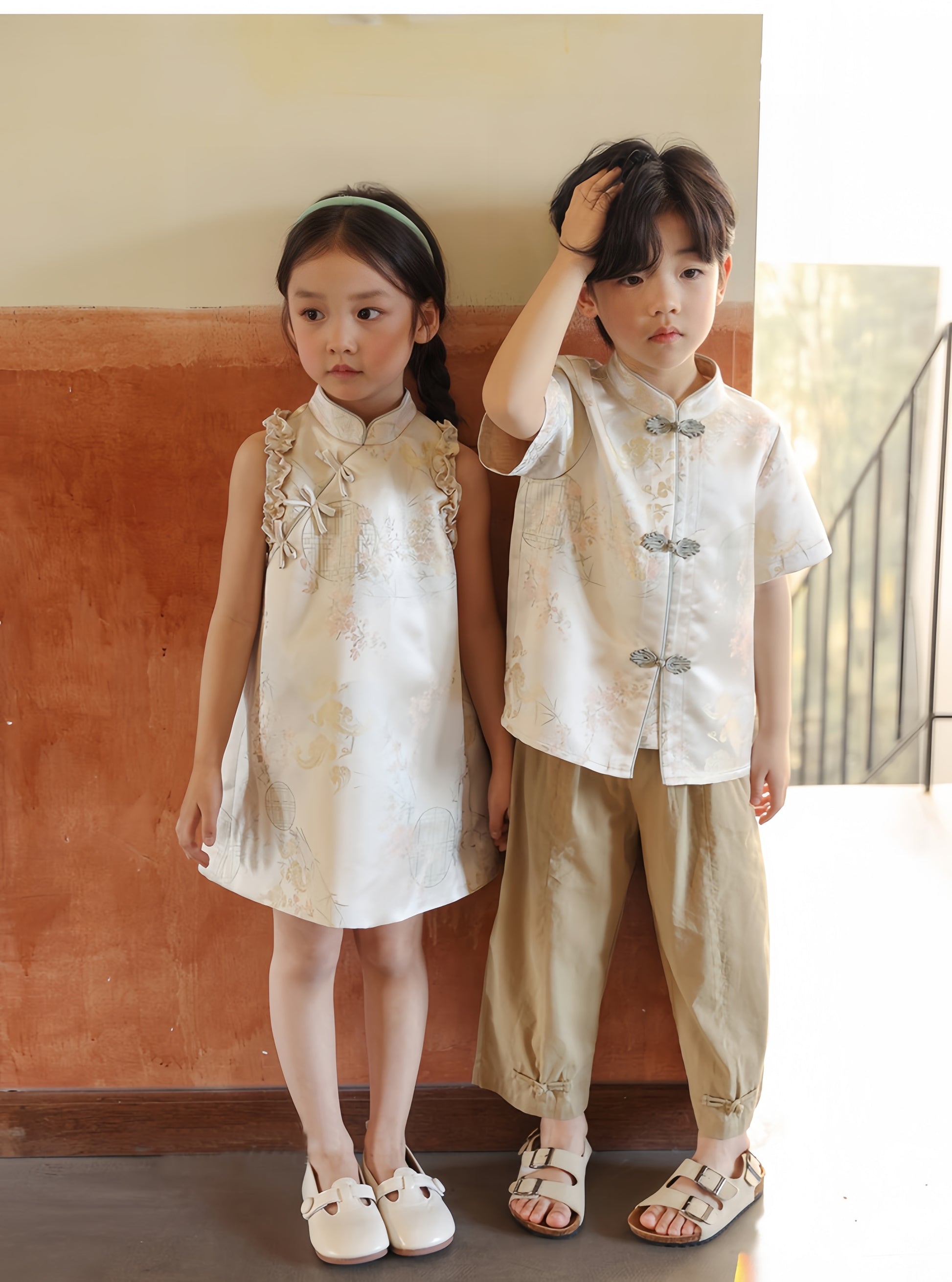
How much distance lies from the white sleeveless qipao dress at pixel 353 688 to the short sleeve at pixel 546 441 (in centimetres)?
10

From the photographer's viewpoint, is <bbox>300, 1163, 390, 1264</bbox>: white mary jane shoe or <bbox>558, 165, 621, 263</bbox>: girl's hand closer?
<bbox>558, 165, 621, 263</bbox>: girl's hand

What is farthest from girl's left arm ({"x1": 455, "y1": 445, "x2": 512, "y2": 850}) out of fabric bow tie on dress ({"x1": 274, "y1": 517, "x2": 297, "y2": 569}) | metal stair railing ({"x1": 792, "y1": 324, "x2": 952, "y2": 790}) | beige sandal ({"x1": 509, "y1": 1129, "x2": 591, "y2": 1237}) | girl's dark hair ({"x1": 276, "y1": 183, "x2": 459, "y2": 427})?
metal stair railing ({"x1": 792, "y1": 324, "x2": 952, "y2": 790})

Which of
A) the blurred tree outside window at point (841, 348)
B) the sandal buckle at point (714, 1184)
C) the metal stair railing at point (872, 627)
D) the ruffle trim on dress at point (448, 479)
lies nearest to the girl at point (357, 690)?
the ruffle trim on dress at point (448, 479)

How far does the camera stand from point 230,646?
1127mm

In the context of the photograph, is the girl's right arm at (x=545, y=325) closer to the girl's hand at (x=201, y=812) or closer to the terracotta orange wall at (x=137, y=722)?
the terracotta orange wall at (x=137, y=722)

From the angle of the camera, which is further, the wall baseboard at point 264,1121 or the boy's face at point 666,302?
the wall baseboard at point 264,1121

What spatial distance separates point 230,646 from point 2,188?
67cm

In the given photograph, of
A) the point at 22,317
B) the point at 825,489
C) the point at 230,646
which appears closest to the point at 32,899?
the point at 230,646

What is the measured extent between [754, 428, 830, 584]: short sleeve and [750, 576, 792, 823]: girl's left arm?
39mm

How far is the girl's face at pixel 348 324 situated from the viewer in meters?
1.05

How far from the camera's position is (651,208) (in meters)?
0.98

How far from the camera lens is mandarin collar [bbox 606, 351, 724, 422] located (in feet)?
3.52

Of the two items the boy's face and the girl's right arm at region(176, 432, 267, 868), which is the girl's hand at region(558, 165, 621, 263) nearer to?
the boy's face

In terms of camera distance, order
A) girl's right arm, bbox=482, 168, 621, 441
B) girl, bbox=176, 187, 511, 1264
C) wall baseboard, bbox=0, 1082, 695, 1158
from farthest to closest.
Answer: wall baseboard, bbox=0, 1082, 695, 1158, girl, bbox=176, 187, 511, 1264, girl's right arm, bbox=482, 168, 621, 441
